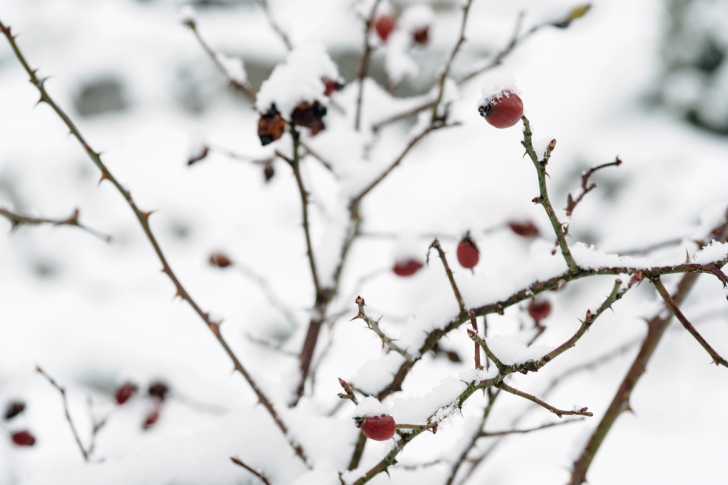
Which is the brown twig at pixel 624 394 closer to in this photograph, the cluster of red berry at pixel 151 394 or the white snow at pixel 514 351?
the white snow at pixel 514 351

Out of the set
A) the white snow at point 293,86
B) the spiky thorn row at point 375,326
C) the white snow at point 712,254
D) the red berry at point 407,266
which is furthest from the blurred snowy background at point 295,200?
the white snow at point 712,254

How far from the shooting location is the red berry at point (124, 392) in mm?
1058

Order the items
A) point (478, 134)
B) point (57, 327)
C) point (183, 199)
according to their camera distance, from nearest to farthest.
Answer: point (57, 327) → point (183, 199) → point (478, 134)

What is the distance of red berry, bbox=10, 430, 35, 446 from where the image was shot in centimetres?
95

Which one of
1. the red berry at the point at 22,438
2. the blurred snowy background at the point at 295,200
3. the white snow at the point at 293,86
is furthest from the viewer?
the blurred snowy background at the point at 295,200

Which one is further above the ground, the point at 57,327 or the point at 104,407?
the point at 57,327

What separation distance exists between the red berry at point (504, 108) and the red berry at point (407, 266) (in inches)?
25.0

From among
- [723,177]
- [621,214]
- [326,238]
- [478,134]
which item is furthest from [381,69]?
[326,238]

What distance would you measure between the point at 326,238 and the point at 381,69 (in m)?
4.18

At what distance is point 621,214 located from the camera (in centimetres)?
397

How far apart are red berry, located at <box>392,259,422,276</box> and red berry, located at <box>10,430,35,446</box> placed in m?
0.75

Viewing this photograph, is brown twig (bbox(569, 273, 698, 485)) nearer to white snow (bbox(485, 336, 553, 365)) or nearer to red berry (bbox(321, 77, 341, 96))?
white snow (bbox(485, 336, 553, 365))

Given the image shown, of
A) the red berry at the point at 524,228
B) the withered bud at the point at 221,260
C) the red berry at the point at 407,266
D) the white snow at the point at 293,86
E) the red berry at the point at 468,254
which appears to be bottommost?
the red berry at the point at 468,254

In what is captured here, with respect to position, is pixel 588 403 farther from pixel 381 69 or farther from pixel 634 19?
pixel 634 19
